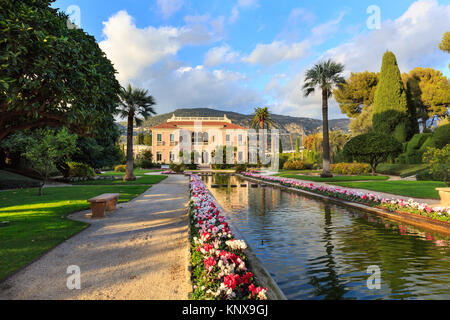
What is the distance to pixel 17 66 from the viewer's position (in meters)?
5.43

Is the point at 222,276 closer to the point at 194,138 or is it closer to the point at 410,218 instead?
the point at 410,218

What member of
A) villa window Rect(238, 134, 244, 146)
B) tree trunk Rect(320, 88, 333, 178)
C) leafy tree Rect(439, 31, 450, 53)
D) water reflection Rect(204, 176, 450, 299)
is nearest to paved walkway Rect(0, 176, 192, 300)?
water reflection Rect(204, 176, 450, 299)

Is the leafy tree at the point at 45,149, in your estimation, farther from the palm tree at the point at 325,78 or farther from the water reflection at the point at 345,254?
the palm tree at the point at 325,78

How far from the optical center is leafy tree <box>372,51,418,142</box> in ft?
118

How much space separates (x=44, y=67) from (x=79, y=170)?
76.9 ft

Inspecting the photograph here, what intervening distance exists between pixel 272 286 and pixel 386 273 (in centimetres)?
249

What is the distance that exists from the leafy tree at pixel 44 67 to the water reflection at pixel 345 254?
222 inches

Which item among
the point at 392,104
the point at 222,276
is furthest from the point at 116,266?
the point at 392,104

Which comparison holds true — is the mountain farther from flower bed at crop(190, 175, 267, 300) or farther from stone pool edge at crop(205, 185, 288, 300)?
flower bed at crop(190, 175, 267, 300)

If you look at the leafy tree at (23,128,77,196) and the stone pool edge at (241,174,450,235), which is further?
the leafy tree at (23,128,77,196)

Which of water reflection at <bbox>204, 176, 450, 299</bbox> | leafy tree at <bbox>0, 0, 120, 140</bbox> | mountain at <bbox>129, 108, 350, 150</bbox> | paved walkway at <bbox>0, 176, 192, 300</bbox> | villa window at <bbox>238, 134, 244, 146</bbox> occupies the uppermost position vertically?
mountain at <bbox>129, 108, 350, 150</bbox>

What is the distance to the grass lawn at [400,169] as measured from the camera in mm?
27203

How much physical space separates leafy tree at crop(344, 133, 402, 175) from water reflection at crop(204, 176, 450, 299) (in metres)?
20.9
